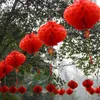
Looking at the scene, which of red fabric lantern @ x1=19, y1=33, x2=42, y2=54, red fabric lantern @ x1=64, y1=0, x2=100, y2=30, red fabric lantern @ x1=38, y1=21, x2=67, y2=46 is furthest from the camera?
red fabric lantern @ x1=19, y1=33, x2=42, y2=54

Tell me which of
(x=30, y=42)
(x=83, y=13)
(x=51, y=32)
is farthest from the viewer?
(x=30, y=42)

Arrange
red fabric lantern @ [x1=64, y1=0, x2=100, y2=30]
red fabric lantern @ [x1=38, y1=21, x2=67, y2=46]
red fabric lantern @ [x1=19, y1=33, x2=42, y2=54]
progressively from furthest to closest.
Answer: red fabric lantern @ [x1=19, y1=33, x2=42, y2=54], red fabric lantern @ [x1=38, y1=21, x2=67, y2=46], red fabric lantern @ [x1=64, y1=0, x2=100, y2=30]

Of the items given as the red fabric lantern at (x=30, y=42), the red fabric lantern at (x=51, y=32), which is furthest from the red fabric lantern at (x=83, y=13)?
the red fabric lantern at (x=30, y=42)

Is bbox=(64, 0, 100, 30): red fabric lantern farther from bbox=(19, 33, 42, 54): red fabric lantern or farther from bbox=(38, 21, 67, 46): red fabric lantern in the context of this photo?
bbox=(19, 33, 42, 54): red fabric lantern

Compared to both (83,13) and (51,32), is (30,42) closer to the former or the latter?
(51,32)

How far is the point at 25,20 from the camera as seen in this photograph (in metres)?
9.47

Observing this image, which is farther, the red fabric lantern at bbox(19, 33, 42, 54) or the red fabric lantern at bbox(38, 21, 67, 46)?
the red fabric lantern at bbox(19, 33, 42, 54)

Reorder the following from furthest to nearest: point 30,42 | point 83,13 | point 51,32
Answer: point 30,42, point 51,32, point 83,13

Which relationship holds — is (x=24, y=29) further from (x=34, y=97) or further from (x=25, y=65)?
(x=34, y=97)

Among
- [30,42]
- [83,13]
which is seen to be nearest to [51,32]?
[83,13]

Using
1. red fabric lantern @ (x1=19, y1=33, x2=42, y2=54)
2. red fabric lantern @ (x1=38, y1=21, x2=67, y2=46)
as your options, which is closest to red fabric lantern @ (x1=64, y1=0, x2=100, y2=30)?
red fabric lantern @ (x1=38, y1=21, x2=67, y2=46)

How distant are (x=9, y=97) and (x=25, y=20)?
418 centimetres

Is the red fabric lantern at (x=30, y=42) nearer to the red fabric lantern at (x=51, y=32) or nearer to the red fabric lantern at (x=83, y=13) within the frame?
the red fabric lantern at (x=51, y=32)

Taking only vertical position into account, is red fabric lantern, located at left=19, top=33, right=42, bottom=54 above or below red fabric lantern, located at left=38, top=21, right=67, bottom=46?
above
